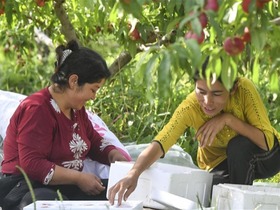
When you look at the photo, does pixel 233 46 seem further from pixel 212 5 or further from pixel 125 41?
pixel 125 41

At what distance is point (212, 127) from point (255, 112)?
24 centimetres

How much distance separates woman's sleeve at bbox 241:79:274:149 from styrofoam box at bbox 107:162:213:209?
316 mm

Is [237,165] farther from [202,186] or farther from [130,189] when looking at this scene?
[130,189]

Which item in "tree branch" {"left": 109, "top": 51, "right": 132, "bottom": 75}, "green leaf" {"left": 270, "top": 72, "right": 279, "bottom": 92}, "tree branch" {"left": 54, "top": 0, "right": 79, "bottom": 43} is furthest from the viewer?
"tree branch" {"left": 109, "top": 51, "right": 132, "bottom": 75}

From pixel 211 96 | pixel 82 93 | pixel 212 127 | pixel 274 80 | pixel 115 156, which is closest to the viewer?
pixel 274 80

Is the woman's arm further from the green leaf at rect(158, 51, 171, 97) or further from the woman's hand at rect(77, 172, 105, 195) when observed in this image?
the green leaf at rect(158, 51, 171, 97)

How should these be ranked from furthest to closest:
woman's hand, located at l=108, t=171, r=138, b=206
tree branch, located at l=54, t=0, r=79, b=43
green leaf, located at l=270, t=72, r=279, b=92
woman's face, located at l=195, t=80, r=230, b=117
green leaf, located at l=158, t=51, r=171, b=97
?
1. tree branch, located at l=54, t=0, r=79, b=43
2. woman's face, located at l=195, t=80, r=230, b=117
3. woman's hand, located at l=108, t=171, r=138, b=206
4. green leaf, located at l=270, t=72, r=279, b=92
5. green leaf, located at l=158, t=51, r=171, b=97

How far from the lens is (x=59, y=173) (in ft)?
13.0

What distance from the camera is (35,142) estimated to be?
3934mm

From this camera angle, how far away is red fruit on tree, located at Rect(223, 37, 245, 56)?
2484mm

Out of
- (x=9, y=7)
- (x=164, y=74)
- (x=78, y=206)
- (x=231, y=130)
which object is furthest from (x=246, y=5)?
(x=9, y=7)

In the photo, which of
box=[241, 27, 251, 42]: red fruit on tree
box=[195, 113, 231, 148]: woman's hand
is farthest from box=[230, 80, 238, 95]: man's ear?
box=[241, 27, 251, 42]: red fruit on tree

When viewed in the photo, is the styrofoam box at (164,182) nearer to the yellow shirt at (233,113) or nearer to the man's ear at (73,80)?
the yellow shirt at (233,113)

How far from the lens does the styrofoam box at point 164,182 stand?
3852 millimetres
